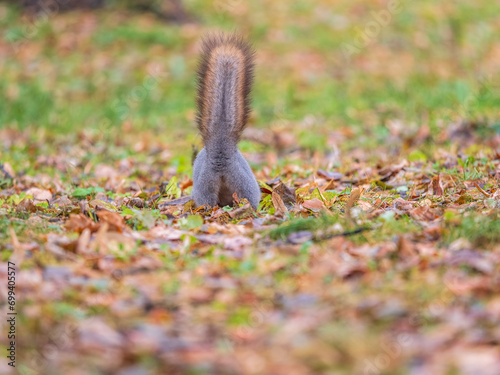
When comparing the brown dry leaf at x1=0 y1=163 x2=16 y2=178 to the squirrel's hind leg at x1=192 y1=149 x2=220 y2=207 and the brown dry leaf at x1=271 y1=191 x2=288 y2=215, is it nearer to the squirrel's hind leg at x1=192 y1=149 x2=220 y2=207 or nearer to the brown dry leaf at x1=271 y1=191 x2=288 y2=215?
the squirrel's hind leg at x1=192 y1=149 x2=220 y2=207

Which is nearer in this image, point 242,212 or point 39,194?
point 242,212

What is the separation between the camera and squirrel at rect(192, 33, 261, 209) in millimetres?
3590

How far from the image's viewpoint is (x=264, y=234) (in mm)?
3029

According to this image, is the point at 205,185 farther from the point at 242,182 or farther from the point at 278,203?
the point at 278,203

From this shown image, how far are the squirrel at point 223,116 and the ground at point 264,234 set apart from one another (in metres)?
0.13

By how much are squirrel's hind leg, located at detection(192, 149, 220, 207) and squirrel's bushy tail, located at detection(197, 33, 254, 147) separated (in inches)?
5.4

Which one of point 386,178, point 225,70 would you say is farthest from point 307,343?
point 386,178

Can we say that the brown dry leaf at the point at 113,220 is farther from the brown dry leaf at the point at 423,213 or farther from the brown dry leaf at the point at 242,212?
the brown dry leaf at the point at 423,213

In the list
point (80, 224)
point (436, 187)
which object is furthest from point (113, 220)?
point (436, 187)

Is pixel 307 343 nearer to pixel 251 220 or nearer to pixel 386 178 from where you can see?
pixel 251 220

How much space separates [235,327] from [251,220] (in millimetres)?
1266

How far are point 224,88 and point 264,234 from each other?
0.97 m

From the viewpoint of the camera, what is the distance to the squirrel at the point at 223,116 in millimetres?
3590

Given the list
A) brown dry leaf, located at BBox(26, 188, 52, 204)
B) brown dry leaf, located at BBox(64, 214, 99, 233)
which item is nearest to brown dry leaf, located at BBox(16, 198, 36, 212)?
brown dry leaf, located at BBox(26, 188, 52, 204)
